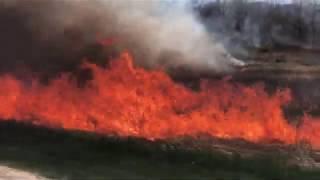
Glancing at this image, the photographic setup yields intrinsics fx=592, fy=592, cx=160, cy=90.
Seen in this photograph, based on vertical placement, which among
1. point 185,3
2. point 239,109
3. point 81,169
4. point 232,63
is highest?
point 185,3

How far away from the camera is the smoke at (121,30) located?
11445 mm

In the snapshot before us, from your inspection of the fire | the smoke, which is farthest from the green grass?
the smoke

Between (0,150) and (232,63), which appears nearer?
→ (0,150)

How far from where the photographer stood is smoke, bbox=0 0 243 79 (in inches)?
451

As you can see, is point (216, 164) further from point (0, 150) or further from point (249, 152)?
point (0, 150)

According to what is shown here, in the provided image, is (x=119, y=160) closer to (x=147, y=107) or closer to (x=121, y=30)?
(x=147, y=107)

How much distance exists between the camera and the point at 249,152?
988 cm

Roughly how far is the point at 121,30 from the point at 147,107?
172 centimetres

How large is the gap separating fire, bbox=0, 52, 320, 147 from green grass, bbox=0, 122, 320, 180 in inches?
17.9

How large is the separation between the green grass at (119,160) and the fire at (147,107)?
45 centimetres

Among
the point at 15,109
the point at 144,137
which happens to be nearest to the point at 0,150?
the point at 15,109

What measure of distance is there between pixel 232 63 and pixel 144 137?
9.27 feet

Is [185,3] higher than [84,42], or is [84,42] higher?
[185,3]

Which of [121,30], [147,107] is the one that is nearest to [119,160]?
[147,107]
